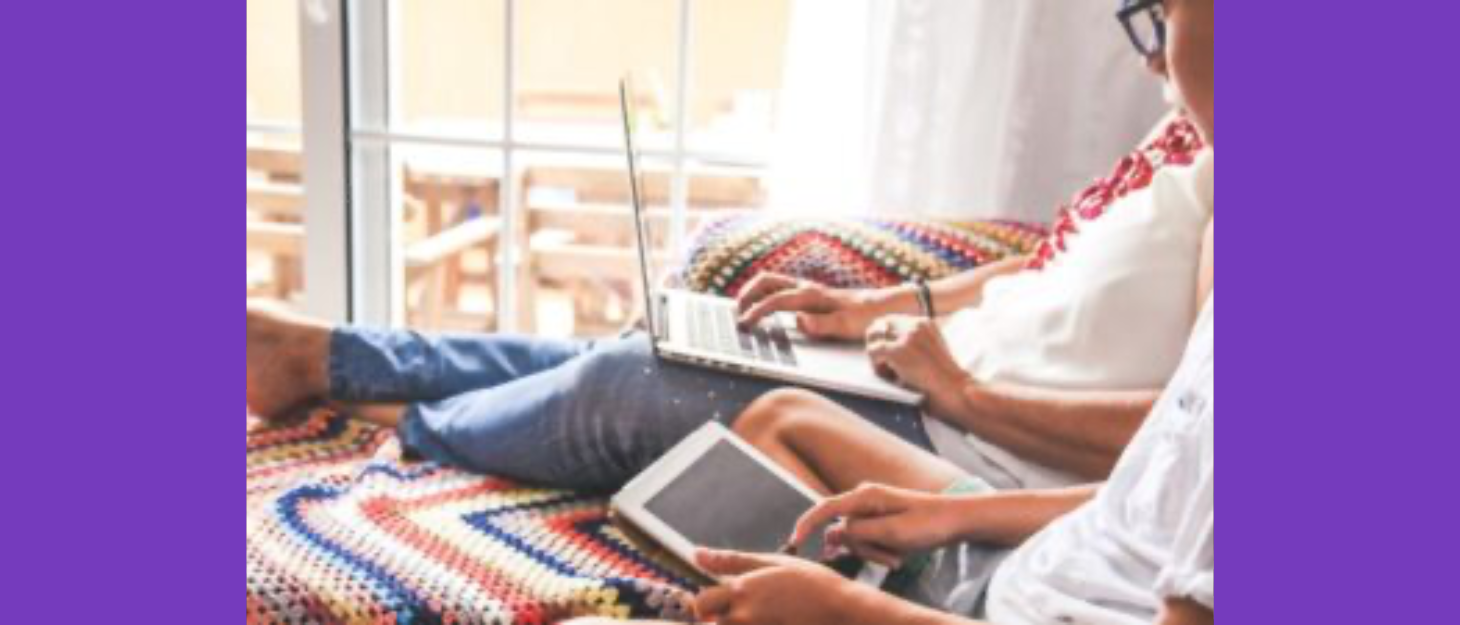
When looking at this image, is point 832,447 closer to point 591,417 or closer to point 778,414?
point 778,414

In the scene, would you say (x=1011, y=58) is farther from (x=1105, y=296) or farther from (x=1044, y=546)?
(x=1044, y=546)

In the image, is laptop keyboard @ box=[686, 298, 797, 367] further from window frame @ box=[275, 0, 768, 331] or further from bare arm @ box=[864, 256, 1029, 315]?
window frame @ box=[275, 0, 768, 331]

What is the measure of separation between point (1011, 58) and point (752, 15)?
464 cm

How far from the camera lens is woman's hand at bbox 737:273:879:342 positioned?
61.2 inches

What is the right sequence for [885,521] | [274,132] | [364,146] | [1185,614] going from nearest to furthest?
[1185,614] → [885,521] → [364,146] → [274,132]

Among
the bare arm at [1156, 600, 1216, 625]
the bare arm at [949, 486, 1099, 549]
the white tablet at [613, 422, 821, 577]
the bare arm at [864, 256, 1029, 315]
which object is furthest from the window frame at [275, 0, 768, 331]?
the bare arm at [1156, 600, 1216, 625]

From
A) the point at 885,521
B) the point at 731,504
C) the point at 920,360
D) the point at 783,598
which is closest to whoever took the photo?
the point at 783,598

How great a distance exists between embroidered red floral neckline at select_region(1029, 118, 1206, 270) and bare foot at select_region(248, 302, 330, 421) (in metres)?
0.86

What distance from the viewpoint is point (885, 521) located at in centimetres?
99

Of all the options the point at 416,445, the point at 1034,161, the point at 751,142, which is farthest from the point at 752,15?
the point at 416,445

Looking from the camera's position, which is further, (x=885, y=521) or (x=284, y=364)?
(x=284, y=364)

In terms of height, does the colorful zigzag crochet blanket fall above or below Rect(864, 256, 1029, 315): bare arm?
below

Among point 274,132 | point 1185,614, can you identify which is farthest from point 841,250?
point 274,132

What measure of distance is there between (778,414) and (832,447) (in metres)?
0.07
